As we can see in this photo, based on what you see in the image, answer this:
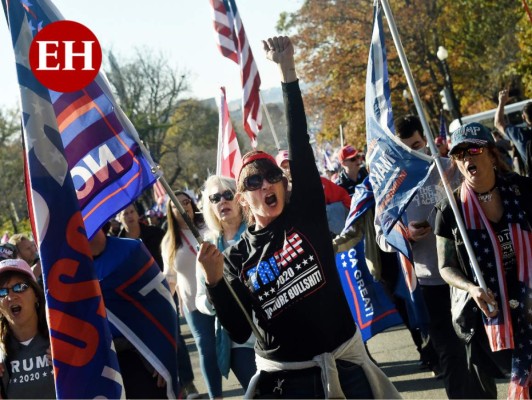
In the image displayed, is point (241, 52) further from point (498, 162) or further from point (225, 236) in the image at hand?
point (498, 162)

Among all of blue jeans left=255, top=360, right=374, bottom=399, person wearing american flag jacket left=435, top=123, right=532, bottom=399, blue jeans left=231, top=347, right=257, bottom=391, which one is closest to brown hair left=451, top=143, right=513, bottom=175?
person wearing american flag jacket left=435, top=123, right=532, bottom=399

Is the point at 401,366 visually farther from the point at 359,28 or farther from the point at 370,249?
the point at 359,28

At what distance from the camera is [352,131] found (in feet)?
125

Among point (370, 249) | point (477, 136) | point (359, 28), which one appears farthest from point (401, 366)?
point (359, 28)

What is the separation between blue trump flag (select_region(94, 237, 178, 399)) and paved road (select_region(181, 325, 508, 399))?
2557mm

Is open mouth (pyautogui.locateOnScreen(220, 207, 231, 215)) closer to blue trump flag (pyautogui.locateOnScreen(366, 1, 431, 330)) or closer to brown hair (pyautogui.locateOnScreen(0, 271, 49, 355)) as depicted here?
blue trump flag (pyautogui.locateOnScreen(366, 1, 431, 330))

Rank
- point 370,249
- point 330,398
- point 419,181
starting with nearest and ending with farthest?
point 330,398
point 419,181
point 370,249

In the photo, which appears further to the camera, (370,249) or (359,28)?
(359,28)

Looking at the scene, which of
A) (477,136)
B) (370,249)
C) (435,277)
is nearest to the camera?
(477,136)

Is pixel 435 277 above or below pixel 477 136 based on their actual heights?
below

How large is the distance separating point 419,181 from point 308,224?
62.5 inches

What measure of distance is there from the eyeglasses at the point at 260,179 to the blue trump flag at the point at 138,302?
4.54 feet

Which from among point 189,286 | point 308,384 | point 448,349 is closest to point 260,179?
point 308,384

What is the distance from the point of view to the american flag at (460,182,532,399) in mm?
4492
